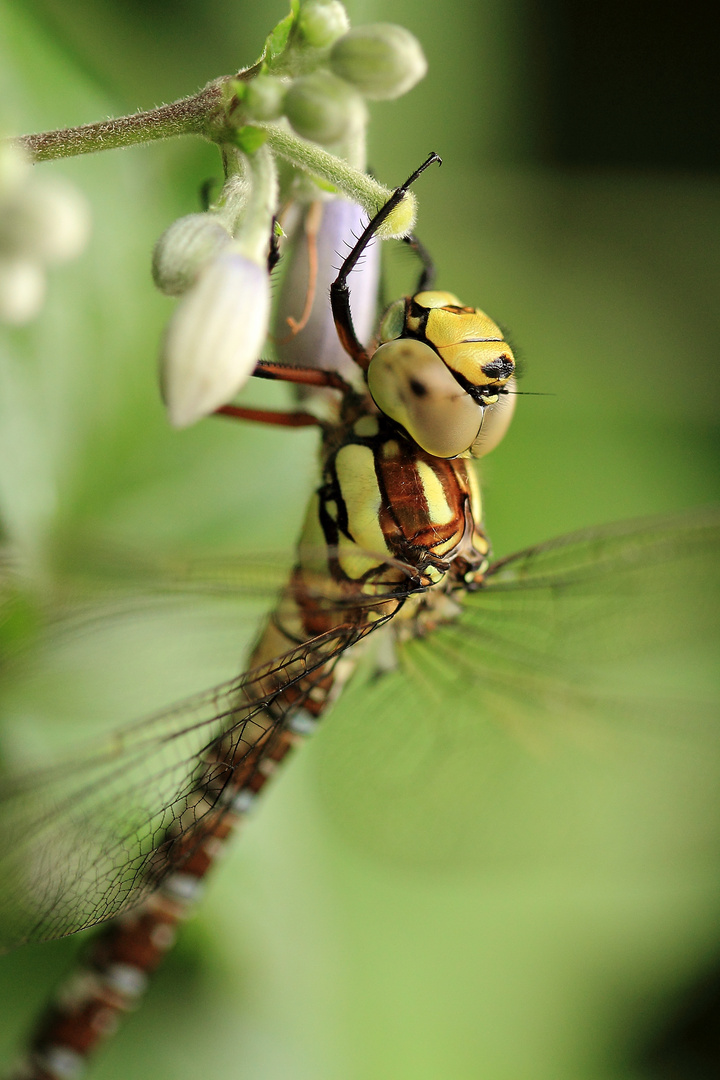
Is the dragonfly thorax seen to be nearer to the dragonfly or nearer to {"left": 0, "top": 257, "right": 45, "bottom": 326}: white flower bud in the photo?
the dragonfly

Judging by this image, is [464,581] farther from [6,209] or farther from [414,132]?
[414,132]

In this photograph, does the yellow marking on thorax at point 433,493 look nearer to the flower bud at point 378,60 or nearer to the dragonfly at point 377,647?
the dragonfly at point 377,647

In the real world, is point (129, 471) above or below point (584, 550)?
above

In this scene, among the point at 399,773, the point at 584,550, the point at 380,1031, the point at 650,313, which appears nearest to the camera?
the point at 584,550

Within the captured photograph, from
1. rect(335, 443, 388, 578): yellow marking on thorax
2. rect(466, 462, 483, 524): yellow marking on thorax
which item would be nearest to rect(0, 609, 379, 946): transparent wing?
rect(335, 443, 388, 578): yellow marking on thorax

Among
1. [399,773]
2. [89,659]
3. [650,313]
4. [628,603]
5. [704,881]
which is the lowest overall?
[704,881]

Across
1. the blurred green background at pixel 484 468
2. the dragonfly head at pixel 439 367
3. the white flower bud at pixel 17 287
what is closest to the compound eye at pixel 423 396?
the dragonfly head at pixel 439 367

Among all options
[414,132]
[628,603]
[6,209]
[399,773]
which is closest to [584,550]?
[628,603]
